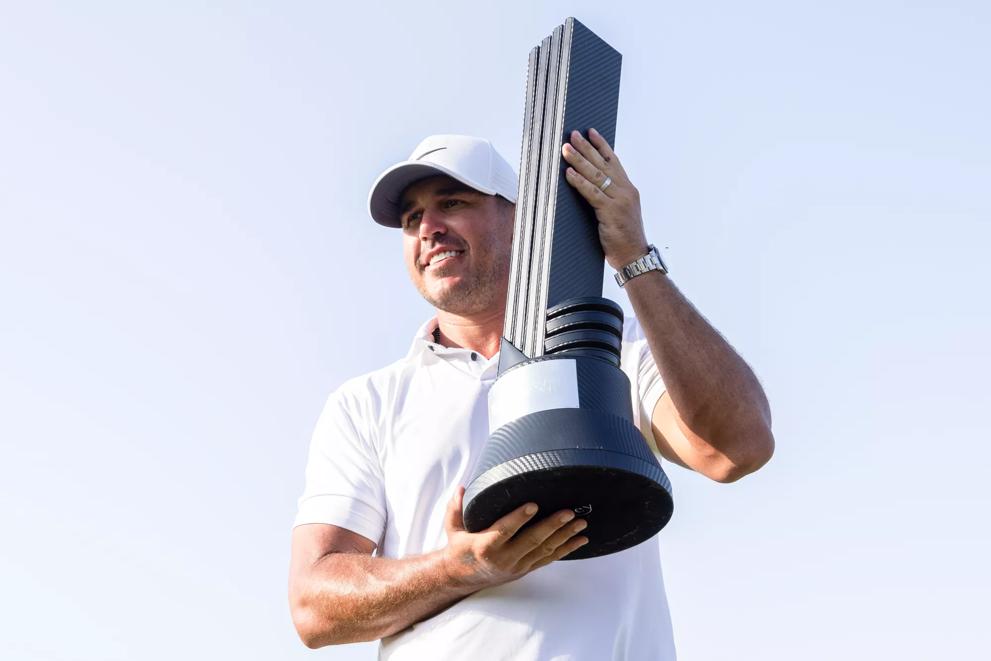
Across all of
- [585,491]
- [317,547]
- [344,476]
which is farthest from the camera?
[344,476]

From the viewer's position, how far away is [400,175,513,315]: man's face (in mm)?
5031

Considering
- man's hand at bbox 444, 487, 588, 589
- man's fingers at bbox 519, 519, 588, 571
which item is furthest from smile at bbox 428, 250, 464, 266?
man's fingers at bbox 519, 519, 588, 571

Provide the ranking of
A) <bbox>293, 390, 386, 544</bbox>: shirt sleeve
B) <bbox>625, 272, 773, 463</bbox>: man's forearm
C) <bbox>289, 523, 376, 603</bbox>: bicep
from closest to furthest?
1. <bbox>625, 272, 773, 463</bbox>: man's forearm
2. <bbox>289, 523, 376, 603</bbox>: bicep
3. <bbox>293, 390, 386, 544</bbox>: shirt sleeve

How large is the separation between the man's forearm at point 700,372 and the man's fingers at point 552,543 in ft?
2.55

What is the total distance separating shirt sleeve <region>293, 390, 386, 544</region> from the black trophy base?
3.99ft

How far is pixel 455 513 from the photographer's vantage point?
10.9 ft

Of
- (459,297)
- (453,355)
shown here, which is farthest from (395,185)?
(453,355)

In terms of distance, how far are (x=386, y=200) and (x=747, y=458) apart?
7.15 ft

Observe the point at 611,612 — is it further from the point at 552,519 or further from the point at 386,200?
the point at 386,200

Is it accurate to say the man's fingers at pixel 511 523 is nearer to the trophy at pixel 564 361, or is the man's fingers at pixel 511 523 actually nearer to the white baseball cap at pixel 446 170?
the trophy at pixel 564 361

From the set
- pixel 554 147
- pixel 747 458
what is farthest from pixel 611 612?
pixel 554 147

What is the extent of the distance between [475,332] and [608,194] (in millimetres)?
1516

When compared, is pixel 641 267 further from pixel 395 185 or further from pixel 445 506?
pixel 395 185

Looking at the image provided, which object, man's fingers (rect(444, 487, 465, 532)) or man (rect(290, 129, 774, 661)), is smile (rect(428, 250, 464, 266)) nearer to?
man (rect(290, 129, 774, 661))
